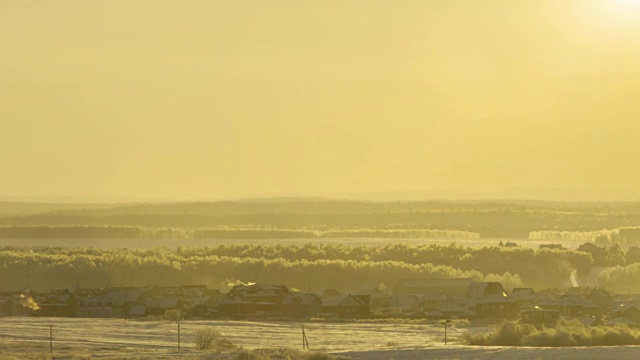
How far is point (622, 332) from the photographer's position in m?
70.8

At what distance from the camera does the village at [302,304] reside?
324 ft

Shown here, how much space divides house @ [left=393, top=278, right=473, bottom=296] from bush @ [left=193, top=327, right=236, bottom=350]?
136 ft

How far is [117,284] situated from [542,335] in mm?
58224

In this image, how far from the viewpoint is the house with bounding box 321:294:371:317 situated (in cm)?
10169

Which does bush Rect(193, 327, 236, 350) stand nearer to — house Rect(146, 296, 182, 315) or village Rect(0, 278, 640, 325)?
village Rect(0, 278, 640, 325)

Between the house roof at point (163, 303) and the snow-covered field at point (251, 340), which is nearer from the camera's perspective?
the snow-covered field at point (251, 340)

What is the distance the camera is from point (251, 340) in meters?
75.3

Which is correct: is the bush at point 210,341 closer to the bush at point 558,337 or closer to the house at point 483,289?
the bush at point 558,337

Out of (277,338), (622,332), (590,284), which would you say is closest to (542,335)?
(622,332)

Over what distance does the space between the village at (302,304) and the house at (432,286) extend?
1.72 m

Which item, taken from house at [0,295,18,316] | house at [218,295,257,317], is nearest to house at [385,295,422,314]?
house at [218,295,257,317]

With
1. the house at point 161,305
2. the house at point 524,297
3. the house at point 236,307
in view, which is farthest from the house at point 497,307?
the house at point 161,305

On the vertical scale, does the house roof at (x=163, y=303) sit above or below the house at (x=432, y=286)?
below

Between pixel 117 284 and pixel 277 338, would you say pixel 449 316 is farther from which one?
pixel 117 284
